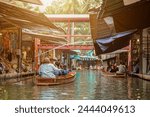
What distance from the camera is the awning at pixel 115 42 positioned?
6.09 meters

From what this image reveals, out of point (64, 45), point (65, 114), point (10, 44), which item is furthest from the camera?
point (10, 44)

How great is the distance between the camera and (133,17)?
18.5 ft

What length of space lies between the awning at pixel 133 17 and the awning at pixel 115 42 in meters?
0.20

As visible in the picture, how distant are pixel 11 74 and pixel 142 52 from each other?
2.62 m

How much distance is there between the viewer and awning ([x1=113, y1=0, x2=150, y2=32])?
5309 millimetres

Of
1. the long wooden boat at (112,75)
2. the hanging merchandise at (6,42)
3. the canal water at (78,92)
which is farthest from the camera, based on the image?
the hanging merchandise at (6,42)

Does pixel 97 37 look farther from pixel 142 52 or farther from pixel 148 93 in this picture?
pixel 142 52

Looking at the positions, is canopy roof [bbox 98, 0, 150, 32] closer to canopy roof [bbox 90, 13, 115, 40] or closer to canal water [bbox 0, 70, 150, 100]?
canopy roof [bbox 90, 13, 115, 40]

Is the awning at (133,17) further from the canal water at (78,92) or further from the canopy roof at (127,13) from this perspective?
the canal water at (78,92)

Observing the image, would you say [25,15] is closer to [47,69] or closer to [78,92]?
[47,69]

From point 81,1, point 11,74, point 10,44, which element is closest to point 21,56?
point 10,44

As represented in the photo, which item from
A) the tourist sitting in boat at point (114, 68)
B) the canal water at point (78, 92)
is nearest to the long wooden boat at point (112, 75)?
the tourist sitting in boat at point (114, 68)

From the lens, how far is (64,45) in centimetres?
577

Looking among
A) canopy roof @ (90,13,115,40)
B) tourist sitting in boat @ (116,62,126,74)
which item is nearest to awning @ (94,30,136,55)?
canopy roof @ (90,13,115,40)
